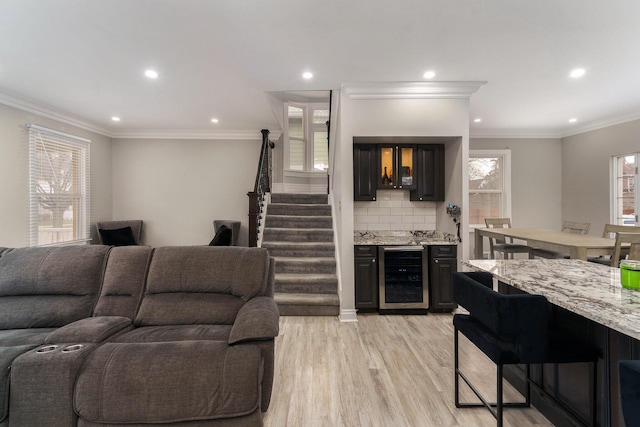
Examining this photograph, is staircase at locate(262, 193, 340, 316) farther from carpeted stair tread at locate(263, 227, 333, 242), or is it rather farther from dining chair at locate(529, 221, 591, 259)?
dining chair at locate(529, 221, 591, 259)

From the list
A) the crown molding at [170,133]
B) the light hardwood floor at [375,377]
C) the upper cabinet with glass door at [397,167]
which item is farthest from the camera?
the crown molding at [170,133]

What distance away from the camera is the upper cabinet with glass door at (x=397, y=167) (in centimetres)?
427

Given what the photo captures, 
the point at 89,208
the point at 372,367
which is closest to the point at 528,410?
the point at 372,367

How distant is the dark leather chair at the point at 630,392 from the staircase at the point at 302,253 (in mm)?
3117

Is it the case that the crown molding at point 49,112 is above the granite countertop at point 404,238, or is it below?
above

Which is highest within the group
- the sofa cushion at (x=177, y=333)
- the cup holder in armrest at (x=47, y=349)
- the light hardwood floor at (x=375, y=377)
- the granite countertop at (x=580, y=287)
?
the granite countertop at (x=580, y=287)

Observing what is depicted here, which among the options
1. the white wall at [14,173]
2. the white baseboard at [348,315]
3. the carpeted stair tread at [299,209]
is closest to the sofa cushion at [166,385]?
the white baseboard at [348,315]

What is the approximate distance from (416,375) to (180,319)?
76.7 inches

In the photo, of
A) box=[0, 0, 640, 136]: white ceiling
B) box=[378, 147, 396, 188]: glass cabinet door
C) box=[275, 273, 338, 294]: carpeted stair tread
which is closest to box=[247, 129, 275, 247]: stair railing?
box=[275, 273, 338, 294]: carpeted stair tread

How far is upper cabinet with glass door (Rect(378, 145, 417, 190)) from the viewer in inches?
168

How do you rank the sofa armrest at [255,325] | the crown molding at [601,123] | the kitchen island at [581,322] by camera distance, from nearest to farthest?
the kitchen island at [581,322], the sofa armrest at [255,325], the crown molding at [601,123]

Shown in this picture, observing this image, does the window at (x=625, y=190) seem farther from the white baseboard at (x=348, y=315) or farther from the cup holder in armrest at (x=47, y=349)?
the cup holder in armrest at (x=47, y=349)

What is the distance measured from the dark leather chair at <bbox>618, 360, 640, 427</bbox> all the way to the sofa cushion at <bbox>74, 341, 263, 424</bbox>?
1.52m

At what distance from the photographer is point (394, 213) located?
14.9 feet
